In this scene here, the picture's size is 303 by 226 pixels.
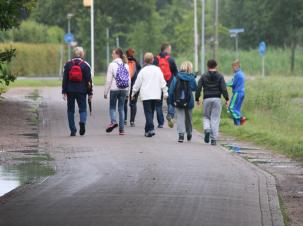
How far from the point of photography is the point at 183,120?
20.4 metres

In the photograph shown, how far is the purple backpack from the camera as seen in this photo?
21.6 metres

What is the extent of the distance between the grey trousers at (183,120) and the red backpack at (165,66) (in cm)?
371

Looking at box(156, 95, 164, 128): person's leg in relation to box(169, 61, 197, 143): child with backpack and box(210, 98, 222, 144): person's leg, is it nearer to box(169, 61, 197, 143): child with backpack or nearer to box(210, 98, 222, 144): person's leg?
box(169, 61, 197, 143): child with backpack

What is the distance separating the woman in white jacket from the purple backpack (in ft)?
1.42

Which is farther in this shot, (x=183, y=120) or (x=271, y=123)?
(x=271, y=123)

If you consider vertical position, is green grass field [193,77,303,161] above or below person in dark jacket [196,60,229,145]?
below

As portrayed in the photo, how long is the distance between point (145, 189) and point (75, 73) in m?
7.91

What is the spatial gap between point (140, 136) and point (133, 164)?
551 centimetres

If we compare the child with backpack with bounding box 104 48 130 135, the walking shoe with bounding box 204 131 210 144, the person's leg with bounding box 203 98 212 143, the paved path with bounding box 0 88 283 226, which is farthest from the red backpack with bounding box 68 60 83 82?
the walking shoe with bounding box 204 131 210 144

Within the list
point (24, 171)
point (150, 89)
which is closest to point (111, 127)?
point (150, 89)

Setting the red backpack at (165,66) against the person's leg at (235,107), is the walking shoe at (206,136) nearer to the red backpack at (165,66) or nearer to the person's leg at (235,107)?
the red backpack at (165,66)

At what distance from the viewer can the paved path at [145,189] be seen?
10977mm

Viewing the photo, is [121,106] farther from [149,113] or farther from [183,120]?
[183,120]

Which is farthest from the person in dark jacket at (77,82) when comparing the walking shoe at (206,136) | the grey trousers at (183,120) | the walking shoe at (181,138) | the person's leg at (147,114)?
the walking shoe at (206,136)
